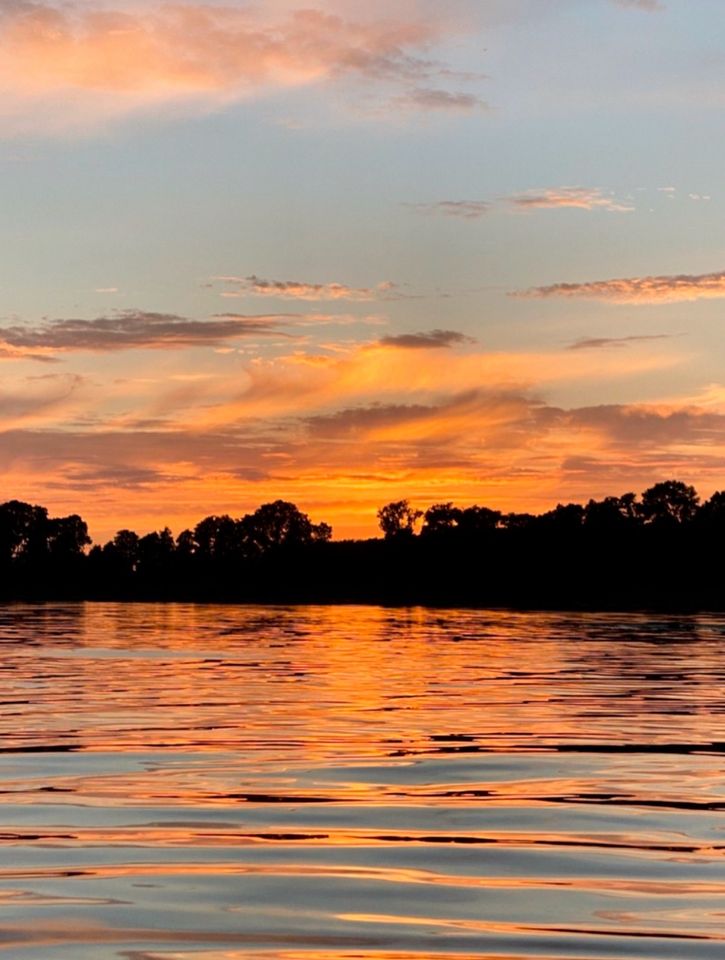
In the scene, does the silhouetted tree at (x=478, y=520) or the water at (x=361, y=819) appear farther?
the silhouetted tree at (x=478, y=520)

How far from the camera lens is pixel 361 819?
12828 mm

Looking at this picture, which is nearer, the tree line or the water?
the water

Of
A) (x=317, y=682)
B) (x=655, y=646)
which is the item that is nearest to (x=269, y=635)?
(x=655, y=646)

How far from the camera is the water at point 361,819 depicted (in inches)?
349

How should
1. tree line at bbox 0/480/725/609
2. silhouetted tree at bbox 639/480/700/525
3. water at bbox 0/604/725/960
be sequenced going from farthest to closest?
1. silhouetted tree at bbox 639/480/700/525
2. tree line at bbox 0/480/725/609
3. water at bbox 0/604/725/960

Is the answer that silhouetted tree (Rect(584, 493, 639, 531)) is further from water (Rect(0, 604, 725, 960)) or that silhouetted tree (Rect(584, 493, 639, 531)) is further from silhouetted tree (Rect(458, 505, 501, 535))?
water (Rect(0, 604, 725, 960))

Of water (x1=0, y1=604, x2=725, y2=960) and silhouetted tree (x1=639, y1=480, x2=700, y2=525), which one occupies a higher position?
silhouetted tree (x1=639, y1=480, x2=700, y2=525)

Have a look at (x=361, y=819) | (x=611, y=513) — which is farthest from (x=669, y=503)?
(x=361, y=819)

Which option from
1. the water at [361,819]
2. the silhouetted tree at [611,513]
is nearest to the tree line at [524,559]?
the silhouetted tree at [611,513]

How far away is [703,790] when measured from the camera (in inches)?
581

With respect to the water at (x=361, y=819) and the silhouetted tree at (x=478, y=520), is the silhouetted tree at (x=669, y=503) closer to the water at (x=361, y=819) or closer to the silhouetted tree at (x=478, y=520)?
the silhouetted tree at (x=478, y=520)

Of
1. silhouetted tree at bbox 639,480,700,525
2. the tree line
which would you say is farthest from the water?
silhouetted tree at bbox 639,480,700,525

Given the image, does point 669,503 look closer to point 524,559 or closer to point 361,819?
point 524,559

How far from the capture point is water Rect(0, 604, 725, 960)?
8.88m
